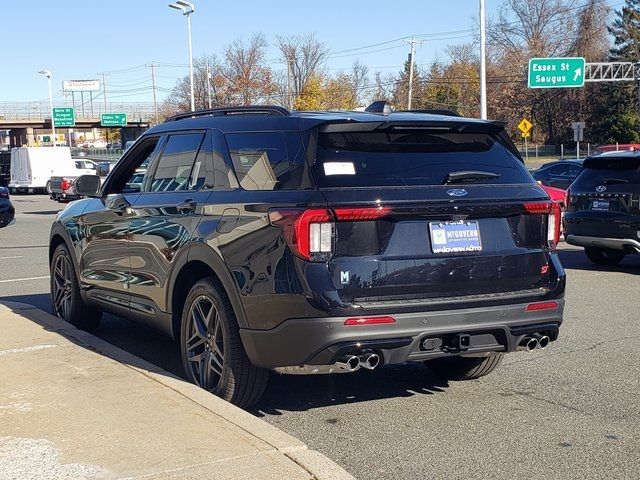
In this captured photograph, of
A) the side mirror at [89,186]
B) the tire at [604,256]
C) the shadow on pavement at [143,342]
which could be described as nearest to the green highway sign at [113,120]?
the tire at [604,256]

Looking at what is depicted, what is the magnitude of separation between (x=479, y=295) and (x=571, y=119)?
3398 inches

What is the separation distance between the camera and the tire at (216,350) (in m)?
5.39

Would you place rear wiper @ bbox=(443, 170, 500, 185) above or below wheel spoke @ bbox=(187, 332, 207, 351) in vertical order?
above

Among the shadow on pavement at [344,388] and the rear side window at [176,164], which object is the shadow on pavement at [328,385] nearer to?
the shadow on pavement at [344,388]

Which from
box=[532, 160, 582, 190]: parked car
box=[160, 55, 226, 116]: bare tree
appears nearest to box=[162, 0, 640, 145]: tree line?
box=[160, 55, 226, 116]: bare tree

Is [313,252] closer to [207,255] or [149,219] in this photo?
[207,255]

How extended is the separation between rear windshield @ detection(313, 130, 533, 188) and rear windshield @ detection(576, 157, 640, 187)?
723cm

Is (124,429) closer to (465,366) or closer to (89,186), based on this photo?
(465,366)

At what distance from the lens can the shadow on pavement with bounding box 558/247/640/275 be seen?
42.5 feet

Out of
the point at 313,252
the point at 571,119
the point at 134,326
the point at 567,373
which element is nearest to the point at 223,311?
the point at 313,252

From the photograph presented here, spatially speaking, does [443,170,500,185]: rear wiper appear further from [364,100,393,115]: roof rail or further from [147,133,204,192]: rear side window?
[147,133,204,192]: rear side window

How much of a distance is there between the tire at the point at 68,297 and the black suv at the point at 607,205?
7477 millimetres

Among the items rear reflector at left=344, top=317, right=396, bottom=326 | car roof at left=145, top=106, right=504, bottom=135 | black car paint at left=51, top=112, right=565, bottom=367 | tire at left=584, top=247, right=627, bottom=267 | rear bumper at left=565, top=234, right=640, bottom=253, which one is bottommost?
tire at left=584, top=247, right=627, bottom=267

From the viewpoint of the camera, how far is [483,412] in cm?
564
